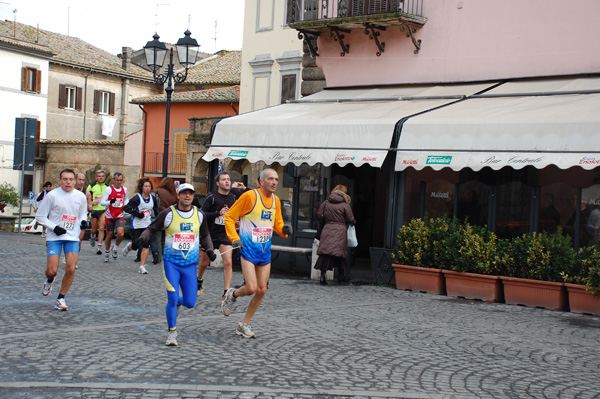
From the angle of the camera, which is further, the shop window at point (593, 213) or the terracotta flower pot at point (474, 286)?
the shop window at point (593, 213)

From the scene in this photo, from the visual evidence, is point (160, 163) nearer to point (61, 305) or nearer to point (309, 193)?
point (309, 193)

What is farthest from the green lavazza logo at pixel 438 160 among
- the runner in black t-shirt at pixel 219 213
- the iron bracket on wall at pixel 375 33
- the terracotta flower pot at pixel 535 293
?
A: the iron bracket on wall at pixel 375 33

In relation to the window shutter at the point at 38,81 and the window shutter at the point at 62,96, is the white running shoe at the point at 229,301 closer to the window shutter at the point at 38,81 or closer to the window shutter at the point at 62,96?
the window shutter at the point at 38,81

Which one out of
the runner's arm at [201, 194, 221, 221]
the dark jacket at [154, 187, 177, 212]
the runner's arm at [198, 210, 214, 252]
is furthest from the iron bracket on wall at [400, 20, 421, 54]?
the runner's arm at [198, 210, 214, 252]

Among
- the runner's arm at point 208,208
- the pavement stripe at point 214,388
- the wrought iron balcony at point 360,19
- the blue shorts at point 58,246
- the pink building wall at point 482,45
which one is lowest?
the pavement stripe at point 214,388

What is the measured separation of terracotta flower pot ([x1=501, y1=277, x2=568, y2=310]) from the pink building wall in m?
4.66

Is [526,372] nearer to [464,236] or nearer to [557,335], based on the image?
[557,335]

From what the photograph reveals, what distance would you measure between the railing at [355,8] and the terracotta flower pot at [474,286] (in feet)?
20.6

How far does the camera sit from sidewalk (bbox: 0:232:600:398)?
21.9 ft

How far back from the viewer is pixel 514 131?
44.1 feet

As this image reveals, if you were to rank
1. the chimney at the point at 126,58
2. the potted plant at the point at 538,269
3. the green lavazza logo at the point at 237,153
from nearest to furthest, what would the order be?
the potted plant at the point at 538,269, the green lavazza logo at the point at 237,153, the chimney at the point at 126,58

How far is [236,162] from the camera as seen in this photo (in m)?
29.8

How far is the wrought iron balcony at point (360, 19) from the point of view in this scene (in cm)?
1769

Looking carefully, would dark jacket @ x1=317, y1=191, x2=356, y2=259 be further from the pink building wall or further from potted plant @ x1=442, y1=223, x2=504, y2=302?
the pink building wall
